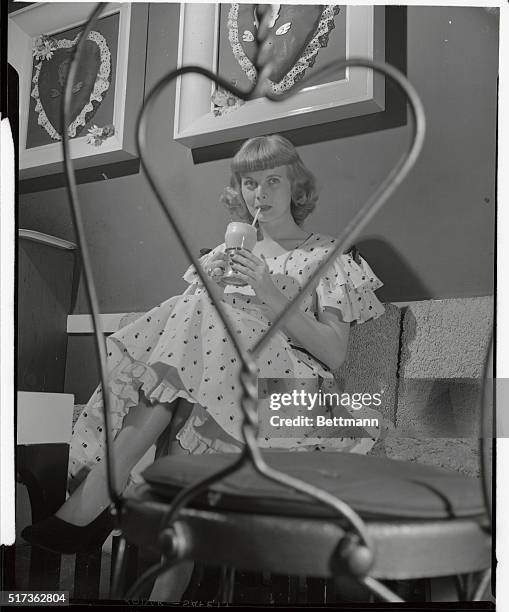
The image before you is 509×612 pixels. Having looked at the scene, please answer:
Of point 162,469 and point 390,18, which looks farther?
point 390,18

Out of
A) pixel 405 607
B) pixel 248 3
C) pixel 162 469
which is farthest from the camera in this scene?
pixel 248 3

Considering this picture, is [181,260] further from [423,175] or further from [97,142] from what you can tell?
[423,175]

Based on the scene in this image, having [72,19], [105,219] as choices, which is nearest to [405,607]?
[105,219]

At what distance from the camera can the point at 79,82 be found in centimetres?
101

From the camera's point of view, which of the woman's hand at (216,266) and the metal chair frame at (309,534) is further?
the woman's hand at (216,266)

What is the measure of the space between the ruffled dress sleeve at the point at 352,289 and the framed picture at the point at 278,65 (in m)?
0.22

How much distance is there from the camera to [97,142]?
100cm

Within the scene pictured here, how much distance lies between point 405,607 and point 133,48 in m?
0.91

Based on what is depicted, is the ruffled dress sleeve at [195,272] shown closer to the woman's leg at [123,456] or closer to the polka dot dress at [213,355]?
the polka dot dress at [213,355]

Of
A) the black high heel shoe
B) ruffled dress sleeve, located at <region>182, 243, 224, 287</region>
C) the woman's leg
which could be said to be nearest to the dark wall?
ruffled dress sleeve, located at <region>182, 243, 224, 287</region>

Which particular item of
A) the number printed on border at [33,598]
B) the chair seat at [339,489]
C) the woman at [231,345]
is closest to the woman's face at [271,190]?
the woman at [231,345]

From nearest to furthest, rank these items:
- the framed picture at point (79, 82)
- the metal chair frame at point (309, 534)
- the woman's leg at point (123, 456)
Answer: the metal chair frame at point (309, 534) < the woman's leg at point (123, 456) < the framed picture at point (79, 82)

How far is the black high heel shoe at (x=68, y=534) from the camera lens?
0.92 metres

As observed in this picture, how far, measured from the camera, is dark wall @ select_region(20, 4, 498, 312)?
3.09ft
